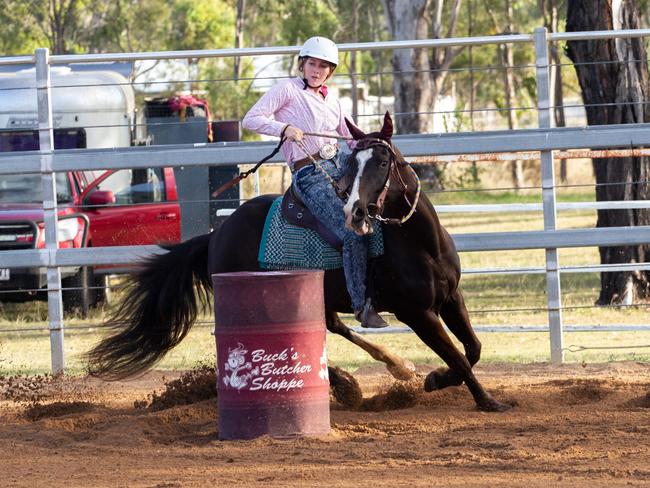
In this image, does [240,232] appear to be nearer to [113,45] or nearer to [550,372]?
[550,372]

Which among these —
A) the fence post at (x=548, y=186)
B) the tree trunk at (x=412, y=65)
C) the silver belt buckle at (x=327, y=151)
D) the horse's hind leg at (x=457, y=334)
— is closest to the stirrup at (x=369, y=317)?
the horse's hind leg at (x=457, y=334)

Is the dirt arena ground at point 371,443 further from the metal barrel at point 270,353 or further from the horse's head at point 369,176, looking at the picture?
the horse's head at point 369,176

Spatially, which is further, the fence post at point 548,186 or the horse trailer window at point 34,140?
the horse trailer window at point 34,140

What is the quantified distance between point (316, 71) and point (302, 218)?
905mm

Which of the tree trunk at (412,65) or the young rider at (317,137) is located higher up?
the tree trunk at (412,65)

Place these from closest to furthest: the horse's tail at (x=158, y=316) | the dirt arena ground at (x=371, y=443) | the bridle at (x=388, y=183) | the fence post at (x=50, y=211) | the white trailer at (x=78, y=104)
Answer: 1. the dirt arena ground at (x=371, y=443)
2. the bridle at (x=388, y=183)
3. the horse's tail at (x=158, y=316)
4. the fence post at (x=50, y=211)
5. the white trailer at (x=78, y=104)

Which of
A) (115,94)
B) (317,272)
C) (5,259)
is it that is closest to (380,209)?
(317,272)

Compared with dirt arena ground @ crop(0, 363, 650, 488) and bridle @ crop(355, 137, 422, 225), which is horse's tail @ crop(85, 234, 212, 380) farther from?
bridle @ crop(355, 137, 422, 225)

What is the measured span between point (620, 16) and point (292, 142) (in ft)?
22.2

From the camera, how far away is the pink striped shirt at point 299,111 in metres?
7.07

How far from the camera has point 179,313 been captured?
7.74 meters

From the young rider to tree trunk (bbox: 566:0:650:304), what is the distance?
6.09 metres

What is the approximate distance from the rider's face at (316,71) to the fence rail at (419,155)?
179 cm

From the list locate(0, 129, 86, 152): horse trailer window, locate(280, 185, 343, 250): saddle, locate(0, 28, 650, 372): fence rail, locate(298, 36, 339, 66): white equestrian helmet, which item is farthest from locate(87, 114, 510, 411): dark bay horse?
locate(0, 129, 86, 152): horse trailer window
